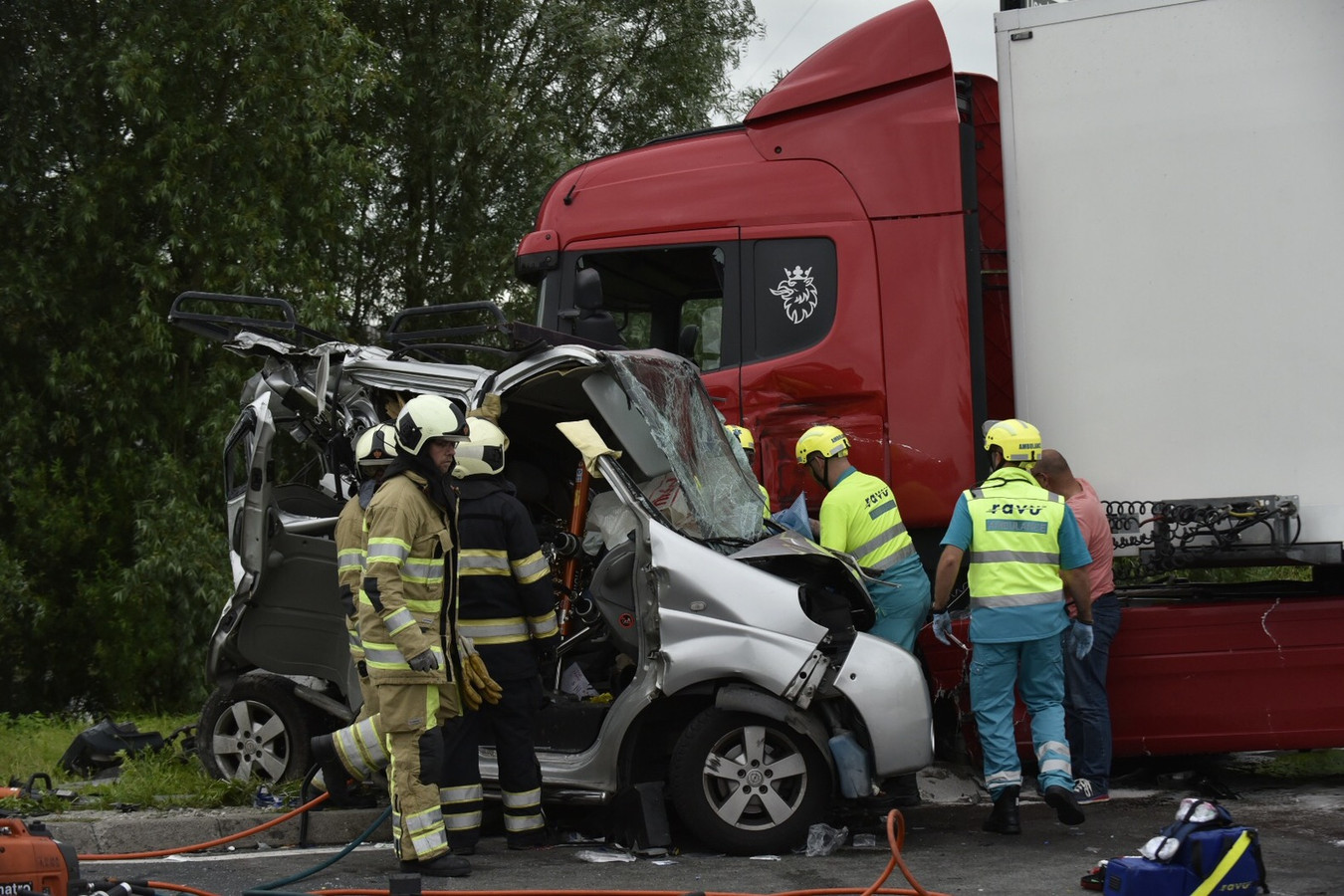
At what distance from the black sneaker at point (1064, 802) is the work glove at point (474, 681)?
2266 mm

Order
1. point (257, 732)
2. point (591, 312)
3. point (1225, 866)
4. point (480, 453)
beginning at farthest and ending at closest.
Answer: point (591, 312)
point (257, 732)
point (480, 453)
point (1225, 866)

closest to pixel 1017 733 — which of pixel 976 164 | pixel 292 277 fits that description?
pixel 976 164

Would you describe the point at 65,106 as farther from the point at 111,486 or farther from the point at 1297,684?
the point at 1297,684

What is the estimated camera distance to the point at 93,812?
6.65 m

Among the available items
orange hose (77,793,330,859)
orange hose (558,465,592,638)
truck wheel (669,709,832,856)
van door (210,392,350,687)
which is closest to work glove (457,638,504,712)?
truck wheel (669,709,832,856)

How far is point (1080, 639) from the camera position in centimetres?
685

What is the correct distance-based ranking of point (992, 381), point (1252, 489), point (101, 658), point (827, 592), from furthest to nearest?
point (101, 658)
point (992, 381)
point (1252, 489)
point (827, 592)

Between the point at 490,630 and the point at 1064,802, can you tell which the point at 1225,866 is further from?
the point at 490,630

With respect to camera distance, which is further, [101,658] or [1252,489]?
[101,658]

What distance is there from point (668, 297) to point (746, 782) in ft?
9.59

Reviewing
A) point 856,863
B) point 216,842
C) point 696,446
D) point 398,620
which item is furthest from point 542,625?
point 216,842

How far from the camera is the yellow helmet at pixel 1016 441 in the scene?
258 inches

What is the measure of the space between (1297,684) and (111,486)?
31.0ft

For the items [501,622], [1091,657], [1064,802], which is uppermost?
[501,622]
